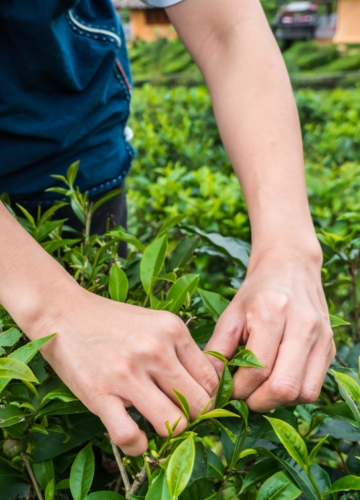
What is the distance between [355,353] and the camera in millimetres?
1085

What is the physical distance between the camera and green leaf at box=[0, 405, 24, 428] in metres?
0.69

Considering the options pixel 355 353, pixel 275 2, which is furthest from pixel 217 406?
pixel 275 2

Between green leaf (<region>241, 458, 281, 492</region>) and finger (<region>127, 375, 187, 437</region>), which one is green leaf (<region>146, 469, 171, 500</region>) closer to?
finger (<region>127, 375, 187, 437</region>)

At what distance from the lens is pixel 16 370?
0.67 m

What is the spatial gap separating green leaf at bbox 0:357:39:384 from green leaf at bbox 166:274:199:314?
284mm

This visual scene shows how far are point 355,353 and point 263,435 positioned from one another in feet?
1.29

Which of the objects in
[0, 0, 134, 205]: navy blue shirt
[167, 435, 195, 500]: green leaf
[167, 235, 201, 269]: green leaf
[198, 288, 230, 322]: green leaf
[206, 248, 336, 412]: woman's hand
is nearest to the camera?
[167, 435, 195, 500]: green leaf

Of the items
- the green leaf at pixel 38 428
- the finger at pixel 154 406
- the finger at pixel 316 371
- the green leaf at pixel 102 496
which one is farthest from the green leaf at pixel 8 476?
the finger at pixel 316 371

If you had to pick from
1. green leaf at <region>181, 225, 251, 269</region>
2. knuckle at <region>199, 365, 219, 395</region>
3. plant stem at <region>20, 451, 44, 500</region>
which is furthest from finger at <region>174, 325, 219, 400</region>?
green leaf at <region>181, 225, 251, 269</region>

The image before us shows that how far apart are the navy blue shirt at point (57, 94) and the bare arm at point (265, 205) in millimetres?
261

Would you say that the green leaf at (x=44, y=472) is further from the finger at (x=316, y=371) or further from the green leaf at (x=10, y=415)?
the finger at (x=316, y=371)

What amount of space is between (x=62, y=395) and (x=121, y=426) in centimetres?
14

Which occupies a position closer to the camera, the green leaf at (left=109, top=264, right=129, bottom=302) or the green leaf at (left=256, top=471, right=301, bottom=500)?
the green leaf at (left=256, top=471, right=301, bottom=500)

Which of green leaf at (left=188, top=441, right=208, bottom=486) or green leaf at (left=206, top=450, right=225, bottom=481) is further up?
green leaf at (left=188, top=441, right=208, bottom=486)
